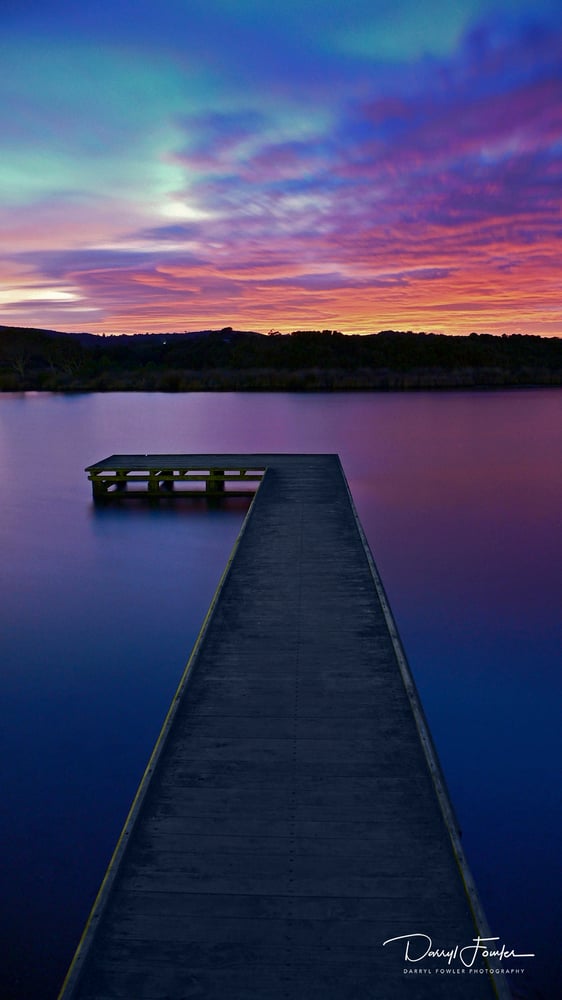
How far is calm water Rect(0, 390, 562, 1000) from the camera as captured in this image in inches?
170

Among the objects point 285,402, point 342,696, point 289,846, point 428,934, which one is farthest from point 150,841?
point 285,402

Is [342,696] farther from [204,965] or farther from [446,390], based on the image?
[446,390]

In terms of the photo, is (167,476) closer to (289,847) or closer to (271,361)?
(289,847)

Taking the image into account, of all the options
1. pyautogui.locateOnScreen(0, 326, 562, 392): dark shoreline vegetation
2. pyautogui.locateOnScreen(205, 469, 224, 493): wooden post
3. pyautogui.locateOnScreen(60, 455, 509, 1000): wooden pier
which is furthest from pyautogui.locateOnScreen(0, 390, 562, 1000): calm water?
pyautogui.locateOnScreen(0, 326, 562, 392): dark shoreline vegetation

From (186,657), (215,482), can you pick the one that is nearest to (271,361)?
(215,482)

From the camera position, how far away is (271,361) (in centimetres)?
6806

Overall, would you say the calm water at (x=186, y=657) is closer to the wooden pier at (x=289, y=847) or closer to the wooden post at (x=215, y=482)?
the wooden post at (x=215, y=482)

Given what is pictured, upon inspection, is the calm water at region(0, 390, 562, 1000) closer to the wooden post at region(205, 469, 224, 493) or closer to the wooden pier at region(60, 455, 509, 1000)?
the wooden post at region(205, 469, 224, 493)

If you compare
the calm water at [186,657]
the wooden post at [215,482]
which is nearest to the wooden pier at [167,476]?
the wooden post at [215,482]

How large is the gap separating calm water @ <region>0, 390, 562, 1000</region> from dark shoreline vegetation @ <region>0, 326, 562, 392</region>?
84.4ft

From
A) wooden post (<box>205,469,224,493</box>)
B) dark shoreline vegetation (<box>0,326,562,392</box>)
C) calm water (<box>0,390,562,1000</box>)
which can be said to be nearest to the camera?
calm water (<box>0,390,562,1000</box>)

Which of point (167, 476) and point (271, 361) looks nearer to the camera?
point (167, 476)

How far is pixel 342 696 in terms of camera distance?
4855mm

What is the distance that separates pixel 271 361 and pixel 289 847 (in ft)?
219
